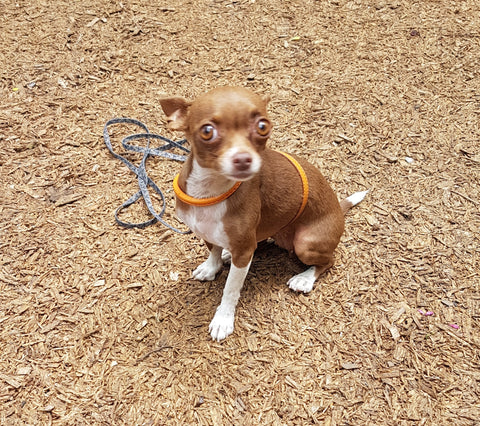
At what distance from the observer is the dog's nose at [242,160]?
221 centimetres

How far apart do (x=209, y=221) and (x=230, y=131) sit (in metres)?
0.72

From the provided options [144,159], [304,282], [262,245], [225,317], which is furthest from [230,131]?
[144,159]

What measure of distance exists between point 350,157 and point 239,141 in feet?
8.43

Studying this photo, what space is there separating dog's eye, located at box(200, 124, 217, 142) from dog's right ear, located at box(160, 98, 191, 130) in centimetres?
24

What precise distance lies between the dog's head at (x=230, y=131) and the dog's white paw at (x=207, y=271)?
142 centimetres

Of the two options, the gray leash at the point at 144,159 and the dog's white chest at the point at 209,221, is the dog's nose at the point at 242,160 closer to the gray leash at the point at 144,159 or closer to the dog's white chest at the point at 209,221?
the dog's white chest at the point at 209,221

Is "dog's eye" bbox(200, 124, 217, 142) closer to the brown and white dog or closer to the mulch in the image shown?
the brown and white dog

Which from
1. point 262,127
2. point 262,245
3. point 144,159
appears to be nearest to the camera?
point 262,127

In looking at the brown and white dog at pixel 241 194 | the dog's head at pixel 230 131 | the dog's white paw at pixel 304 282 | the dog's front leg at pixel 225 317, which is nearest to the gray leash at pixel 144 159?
the brown and white dog at pixel 241 194

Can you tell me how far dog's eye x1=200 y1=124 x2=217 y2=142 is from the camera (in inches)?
90.2

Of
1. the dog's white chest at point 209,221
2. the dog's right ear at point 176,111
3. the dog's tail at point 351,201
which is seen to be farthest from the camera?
the dog's tail at point 351,201

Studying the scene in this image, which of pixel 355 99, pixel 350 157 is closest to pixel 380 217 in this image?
pixel 350 157

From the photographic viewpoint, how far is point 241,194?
280cm

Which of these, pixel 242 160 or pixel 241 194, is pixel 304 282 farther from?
pixel 242 160
